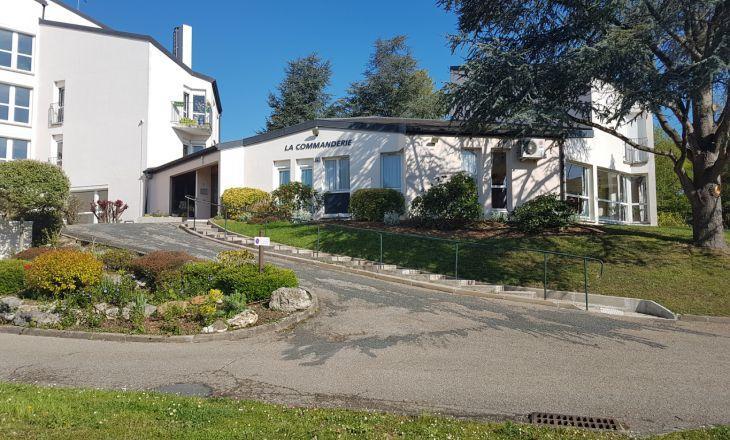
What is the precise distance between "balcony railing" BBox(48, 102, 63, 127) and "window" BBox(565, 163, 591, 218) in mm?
26646

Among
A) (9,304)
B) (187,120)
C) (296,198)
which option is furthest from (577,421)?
(187,120)

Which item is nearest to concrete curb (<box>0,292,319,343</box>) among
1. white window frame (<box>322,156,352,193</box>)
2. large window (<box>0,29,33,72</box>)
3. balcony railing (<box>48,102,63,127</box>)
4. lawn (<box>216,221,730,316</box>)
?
lawn (<box>216,221,730,316</box>)

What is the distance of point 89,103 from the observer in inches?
1117

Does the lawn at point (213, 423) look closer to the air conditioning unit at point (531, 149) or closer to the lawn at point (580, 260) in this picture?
the lawn at point (580, 260)

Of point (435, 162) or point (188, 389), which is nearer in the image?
point (188, 389)

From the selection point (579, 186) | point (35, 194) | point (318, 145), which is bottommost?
point (35, 194)

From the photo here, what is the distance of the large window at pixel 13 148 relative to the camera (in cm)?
2858

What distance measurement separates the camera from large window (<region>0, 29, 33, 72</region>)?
94.6 feet

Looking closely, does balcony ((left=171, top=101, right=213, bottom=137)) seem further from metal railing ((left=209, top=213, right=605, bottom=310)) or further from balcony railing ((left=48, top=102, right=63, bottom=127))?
metal railing ((left=209, top=213, right=605, bottom=310))

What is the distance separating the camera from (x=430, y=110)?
124ft

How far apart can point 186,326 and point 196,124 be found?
23955 mm

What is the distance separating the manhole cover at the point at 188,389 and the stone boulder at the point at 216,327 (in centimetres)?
238

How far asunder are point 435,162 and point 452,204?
2.88 meters

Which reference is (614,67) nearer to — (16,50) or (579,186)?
(579,186)
